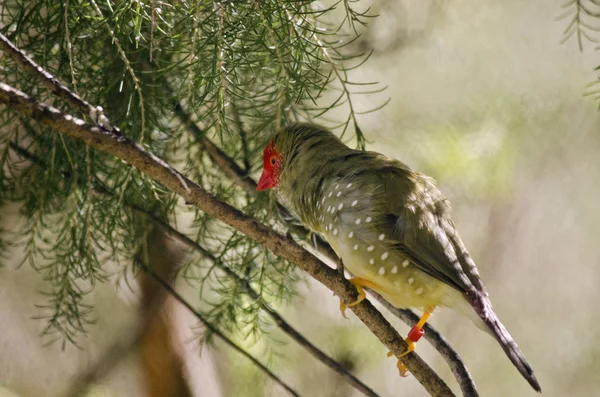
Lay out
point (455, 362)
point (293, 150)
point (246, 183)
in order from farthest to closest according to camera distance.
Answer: point (246, 183) < point (293, 150) < point (455, 362)

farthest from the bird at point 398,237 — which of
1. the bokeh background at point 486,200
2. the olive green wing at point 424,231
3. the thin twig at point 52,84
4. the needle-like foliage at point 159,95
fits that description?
the bokeh background at point 486,200

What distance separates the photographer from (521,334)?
2125 millimetres

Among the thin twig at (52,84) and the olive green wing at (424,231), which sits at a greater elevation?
the olive green wing at (424,231)

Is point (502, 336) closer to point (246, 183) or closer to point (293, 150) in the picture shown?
point (293, 150)

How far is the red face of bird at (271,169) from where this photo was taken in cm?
145

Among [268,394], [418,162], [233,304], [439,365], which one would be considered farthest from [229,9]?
[439,365]

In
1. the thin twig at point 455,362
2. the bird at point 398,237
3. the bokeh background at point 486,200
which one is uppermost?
the bokeh background at point 486,200

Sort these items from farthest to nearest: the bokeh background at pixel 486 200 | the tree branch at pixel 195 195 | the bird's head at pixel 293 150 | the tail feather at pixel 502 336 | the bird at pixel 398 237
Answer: the bokeh background at pixel 486 200
the bird's head at pixel 293 150
the bird at pixel 398 237
the tail feather at pixel 502 336
the tree branch at pixel 195 195

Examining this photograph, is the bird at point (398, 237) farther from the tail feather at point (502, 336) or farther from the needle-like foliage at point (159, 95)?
the needle-like foliage at point (159, 95)

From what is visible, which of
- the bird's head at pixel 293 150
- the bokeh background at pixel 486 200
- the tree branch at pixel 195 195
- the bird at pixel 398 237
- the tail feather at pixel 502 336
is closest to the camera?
the tree branch at pixel 195 195

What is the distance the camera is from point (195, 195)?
3.19 ft

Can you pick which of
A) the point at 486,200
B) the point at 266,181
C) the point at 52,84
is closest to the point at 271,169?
the point at 266,181

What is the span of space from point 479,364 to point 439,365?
12cm

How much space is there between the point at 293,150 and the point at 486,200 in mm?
918
